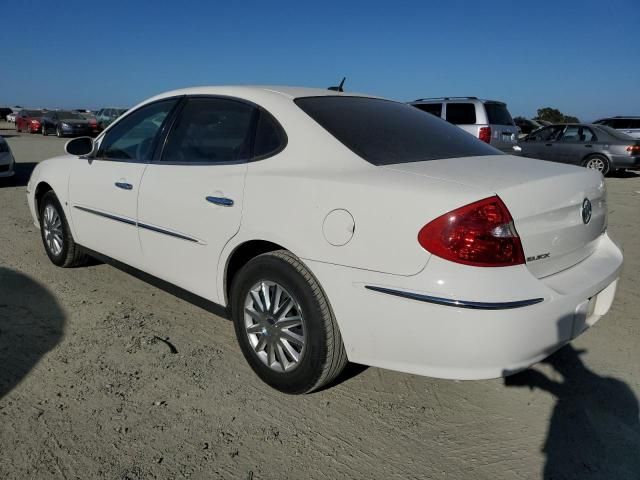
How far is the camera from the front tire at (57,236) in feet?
14.3

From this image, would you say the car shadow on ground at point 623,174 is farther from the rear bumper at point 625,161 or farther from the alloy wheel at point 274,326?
the alloy wheel at point 274,326

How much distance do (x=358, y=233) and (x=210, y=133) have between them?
1.41 metres

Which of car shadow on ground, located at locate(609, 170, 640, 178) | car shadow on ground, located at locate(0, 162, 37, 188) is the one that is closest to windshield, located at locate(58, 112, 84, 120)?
car shadow on ground, located at locate(0, 162, 37, 188)

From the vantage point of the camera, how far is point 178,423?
8.03ft

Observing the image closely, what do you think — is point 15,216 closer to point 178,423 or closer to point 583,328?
point 178,423

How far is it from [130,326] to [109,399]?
35.4 inches

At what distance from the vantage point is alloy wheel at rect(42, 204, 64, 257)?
4.46 m

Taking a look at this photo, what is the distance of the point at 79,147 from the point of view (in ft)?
13.3

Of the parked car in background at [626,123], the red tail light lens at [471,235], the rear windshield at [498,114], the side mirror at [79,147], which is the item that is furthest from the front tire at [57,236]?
the parked car in background at [626,123]

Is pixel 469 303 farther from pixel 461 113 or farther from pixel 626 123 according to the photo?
pixel 626 123

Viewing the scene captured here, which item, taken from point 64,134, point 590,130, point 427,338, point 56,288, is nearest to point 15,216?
point 56,288

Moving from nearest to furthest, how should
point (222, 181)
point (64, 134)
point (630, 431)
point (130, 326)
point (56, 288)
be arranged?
point (630, 431) < point (222, 181) < point (130, 326) < point (56, 288) < point (64, 134)

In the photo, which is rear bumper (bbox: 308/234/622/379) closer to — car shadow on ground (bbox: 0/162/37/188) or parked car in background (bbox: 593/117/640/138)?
car shadow on ground (bbox: 0/162/37/188)

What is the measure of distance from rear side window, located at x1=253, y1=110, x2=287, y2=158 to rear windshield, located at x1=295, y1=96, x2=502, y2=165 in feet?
0.61
